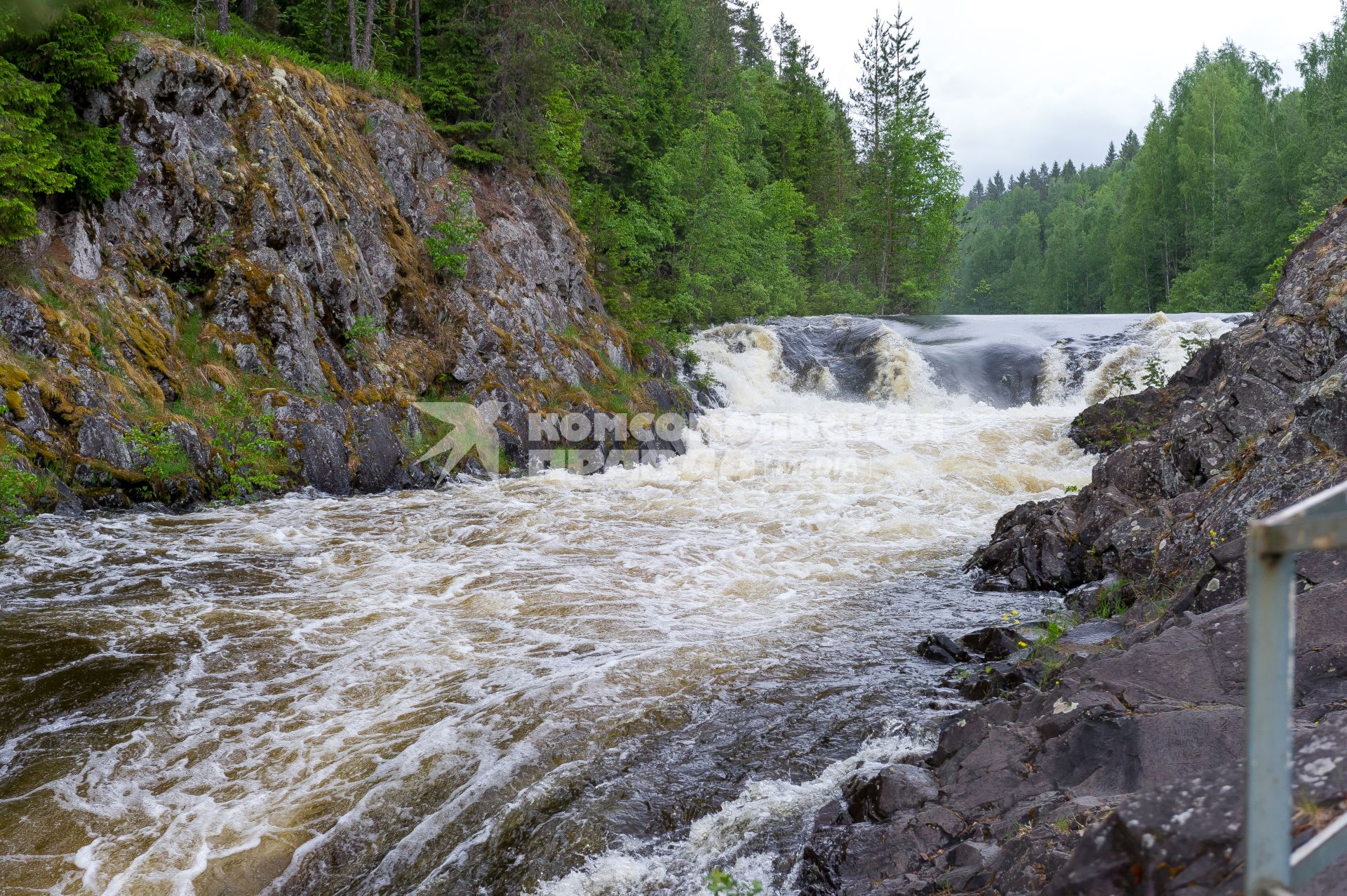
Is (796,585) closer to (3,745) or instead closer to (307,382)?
(3,745)

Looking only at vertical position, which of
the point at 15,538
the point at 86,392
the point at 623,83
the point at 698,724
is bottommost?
the point at 698,724

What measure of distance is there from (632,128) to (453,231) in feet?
36.0

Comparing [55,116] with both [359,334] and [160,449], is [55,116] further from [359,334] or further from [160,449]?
[359,334]

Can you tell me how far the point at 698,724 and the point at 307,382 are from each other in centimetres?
1067

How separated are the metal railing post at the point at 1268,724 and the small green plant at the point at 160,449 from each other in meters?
12.8

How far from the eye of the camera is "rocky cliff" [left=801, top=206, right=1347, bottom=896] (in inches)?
95.0

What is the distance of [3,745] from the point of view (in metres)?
5.36

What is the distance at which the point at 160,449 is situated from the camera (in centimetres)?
1163

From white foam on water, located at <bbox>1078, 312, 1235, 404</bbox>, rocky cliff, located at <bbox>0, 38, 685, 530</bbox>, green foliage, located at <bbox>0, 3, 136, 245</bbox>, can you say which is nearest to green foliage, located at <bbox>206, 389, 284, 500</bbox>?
rocky cliff, located at <bbox>0, 38, 685, 530</bbox>

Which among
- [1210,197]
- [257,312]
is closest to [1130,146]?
[1210,197]

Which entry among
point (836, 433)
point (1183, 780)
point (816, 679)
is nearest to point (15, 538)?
point (816, 679)

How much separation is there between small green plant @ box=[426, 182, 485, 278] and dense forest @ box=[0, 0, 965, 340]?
1904 mm

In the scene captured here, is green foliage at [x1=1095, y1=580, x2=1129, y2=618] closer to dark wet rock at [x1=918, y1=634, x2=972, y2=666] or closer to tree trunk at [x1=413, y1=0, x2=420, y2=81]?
dark wet rock at [x1=918, y1=634, x2=972, y2=666]

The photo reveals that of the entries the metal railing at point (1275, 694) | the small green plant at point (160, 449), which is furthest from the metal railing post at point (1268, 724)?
the small green plant at point (160, 449)
